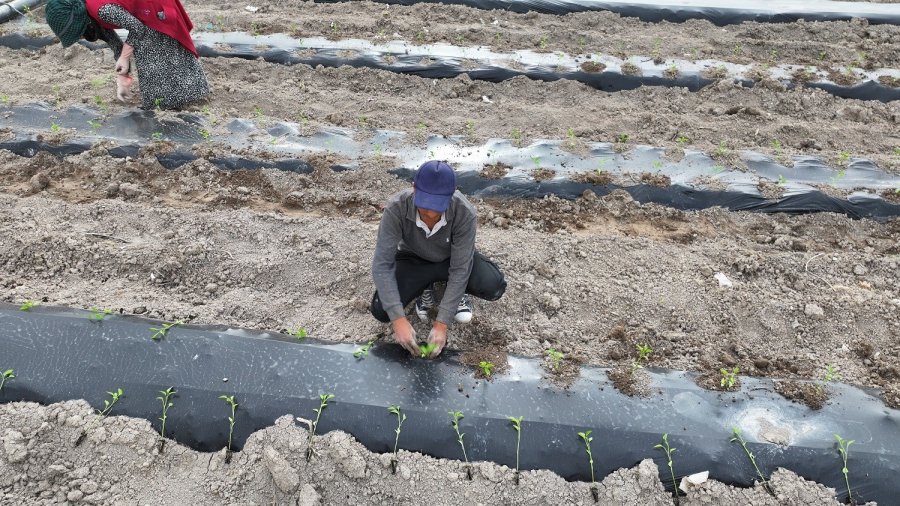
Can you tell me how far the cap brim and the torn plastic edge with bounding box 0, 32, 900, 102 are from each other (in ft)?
12.1

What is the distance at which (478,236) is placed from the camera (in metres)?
3.73

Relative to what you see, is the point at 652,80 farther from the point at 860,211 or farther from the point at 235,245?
the point at 235,245

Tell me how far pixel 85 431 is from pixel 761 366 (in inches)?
126

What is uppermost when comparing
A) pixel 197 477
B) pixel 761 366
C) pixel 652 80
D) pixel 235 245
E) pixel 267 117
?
pixel 652 80

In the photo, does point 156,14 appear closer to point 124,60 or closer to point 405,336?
point 124,60

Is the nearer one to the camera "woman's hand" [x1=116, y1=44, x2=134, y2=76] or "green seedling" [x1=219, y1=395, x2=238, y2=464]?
"green seedling" [x1=219, y1=395, x2=238, y2=464]

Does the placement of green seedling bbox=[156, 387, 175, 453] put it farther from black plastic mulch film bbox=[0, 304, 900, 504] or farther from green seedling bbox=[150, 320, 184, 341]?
green seedling bbox=[150, 320, 184, 341]

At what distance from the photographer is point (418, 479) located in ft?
7.67

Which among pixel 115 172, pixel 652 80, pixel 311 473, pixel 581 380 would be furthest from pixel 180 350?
pixel 652 80

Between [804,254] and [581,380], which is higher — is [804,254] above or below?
above

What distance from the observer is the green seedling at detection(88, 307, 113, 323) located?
274 centimetres

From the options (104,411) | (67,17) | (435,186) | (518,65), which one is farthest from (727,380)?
(67,17)

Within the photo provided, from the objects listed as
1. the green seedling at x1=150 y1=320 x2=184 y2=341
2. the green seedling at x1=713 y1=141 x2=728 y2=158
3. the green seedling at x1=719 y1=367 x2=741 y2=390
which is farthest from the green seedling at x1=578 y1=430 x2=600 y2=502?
the green seedling at x1=713 y1=141 x2=728 y2=158

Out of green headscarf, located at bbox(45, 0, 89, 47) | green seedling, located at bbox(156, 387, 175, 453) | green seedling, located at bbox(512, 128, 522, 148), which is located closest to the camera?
green seedling, located at bbox(156, 387, 175, 453)
